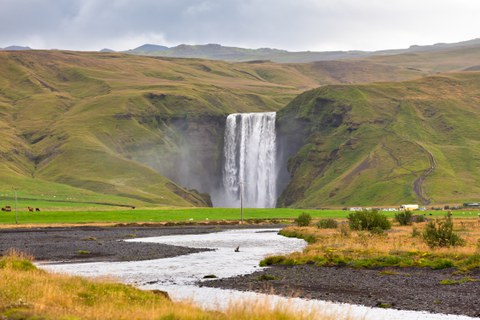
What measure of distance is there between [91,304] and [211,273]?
20777mm

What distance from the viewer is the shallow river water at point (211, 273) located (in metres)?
29.0

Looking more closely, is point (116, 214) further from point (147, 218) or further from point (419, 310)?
point (419, 310)

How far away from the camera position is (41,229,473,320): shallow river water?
95.1ft

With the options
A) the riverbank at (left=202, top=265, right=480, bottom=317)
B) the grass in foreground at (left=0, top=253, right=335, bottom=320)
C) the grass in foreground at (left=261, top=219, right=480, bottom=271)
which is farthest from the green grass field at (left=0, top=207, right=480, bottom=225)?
the grass in foreground at (left=0, top=253, right=335, bottom=320)

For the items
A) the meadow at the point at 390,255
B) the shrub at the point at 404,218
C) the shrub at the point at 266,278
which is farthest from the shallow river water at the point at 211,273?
the shrub at the point at 404,218

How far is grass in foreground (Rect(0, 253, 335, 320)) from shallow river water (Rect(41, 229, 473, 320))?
5.95 ft

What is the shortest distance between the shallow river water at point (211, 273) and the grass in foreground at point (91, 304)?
1.81 m

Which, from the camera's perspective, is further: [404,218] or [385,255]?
[404,218]

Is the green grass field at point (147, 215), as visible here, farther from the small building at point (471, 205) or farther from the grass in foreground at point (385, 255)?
Result: the grass in foreground at point (385, 255)

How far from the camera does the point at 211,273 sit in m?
46.5

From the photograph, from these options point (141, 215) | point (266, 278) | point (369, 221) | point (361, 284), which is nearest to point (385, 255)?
point (361, 284)

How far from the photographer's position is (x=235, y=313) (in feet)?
67.6

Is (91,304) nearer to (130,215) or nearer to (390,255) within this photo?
(390,255)

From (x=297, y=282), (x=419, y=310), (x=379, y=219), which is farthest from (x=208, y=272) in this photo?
(x=379, y=219)
